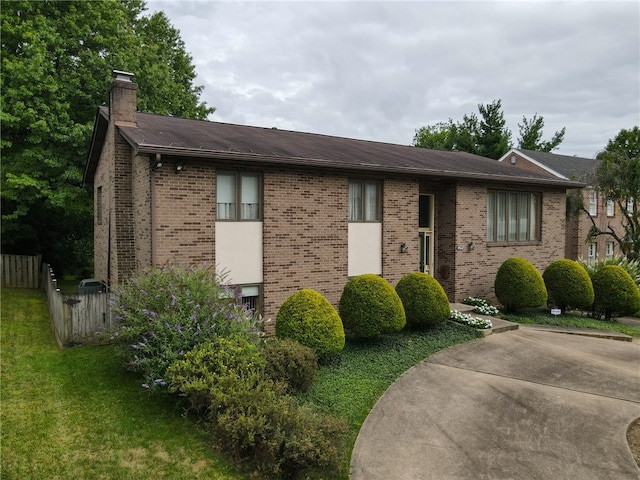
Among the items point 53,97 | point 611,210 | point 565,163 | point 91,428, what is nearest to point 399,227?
point 91,428

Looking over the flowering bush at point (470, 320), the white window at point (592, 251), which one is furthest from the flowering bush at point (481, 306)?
the white window at point (592, 251)

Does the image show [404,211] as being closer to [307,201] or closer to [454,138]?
[307,201]

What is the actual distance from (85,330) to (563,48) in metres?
17.0

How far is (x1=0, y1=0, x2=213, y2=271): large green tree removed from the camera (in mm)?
15102

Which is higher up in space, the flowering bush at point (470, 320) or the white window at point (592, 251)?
the white window at point (592, 251)

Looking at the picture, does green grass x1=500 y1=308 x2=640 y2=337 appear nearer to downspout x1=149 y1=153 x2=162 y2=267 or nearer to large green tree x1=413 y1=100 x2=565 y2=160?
downspout x1=149 y1=153 x2=162 y2=267

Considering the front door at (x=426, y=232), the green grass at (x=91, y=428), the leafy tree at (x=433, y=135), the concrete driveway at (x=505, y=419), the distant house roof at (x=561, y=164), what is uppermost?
the leafy tree at (x=433, y=135)

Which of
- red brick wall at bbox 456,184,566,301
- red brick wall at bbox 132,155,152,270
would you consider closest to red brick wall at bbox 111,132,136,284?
red brick wall at bbox 132,155,152,270

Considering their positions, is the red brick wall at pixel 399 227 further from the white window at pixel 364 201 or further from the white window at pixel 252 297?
the white window at pixel 252 297

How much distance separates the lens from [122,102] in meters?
10.8

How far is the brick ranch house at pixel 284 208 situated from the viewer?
9.00 meters

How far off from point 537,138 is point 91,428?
46.3 metres

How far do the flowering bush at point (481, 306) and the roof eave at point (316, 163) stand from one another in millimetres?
3771

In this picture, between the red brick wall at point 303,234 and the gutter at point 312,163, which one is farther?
the red brick wall at point 303,234
